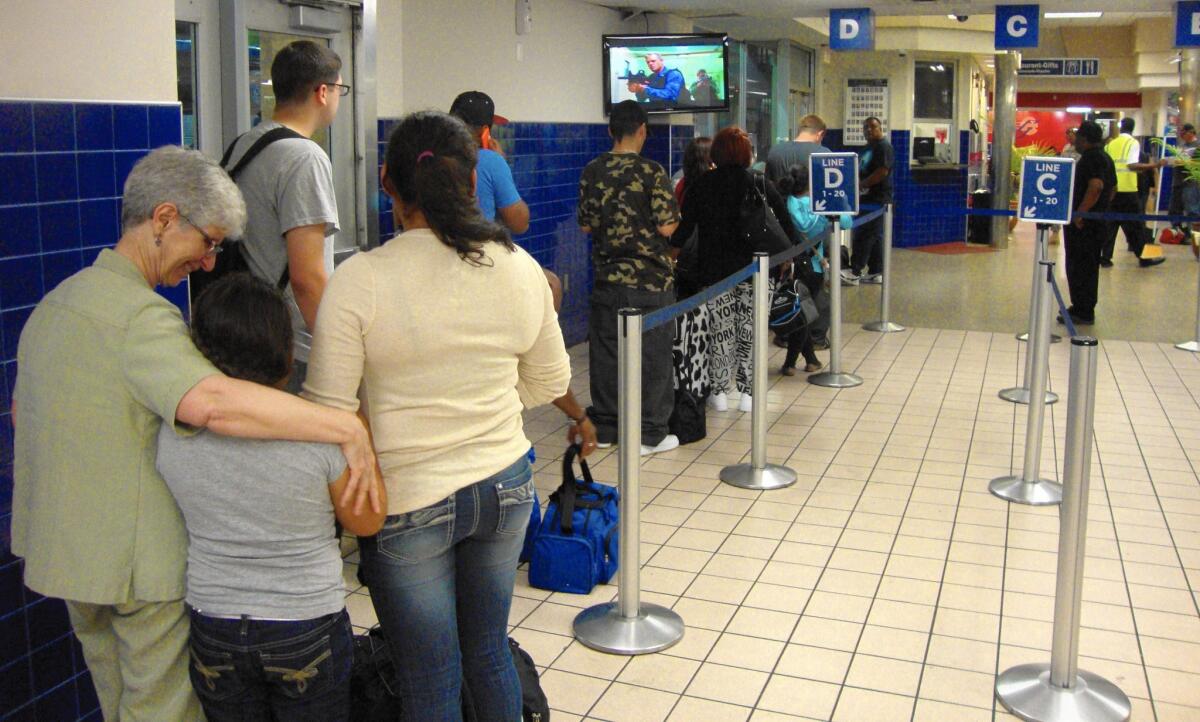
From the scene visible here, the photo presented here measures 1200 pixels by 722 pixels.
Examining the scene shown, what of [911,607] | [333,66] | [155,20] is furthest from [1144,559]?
[155,20]

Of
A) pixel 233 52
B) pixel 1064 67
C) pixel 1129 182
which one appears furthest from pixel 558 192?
pixel 1064 67

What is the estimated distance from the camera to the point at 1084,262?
366 inches

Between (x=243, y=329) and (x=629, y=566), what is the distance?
6.18 ft

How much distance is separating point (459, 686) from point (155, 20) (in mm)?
1807

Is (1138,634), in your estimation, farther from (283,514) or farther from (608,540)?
(283,514)

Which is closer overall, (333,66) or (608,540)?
(333,66)

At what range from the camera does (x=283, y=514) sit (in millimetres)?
1979

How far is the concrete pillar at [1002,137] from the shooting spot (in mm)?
15000

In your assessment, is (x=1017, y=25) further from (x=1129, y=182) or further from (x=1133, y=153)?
(x=1133, y=153)

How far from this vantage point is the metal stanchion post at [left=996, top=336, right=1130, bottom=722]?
10.1 feet

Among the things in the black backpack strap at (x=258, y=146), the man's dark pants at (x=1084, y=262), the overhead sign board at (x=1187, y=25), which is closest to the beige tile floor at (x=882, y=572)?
the black backpack strap at (x=258, y=146)

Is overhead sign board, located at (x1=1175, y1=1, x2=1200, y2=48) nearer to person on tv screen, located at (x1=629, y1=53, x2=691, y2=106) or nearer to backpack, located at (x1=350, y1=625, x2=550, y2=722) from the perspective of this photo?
person on tv screen, located at (x1=629, y1=53, x2=691, y2=106)

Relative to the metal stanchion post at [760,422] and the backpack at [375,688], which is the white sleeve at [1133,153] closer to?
the metal stanchion post at [760,422]

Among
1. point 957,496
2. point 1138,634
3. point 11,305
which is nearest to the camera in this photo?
point 11,305
